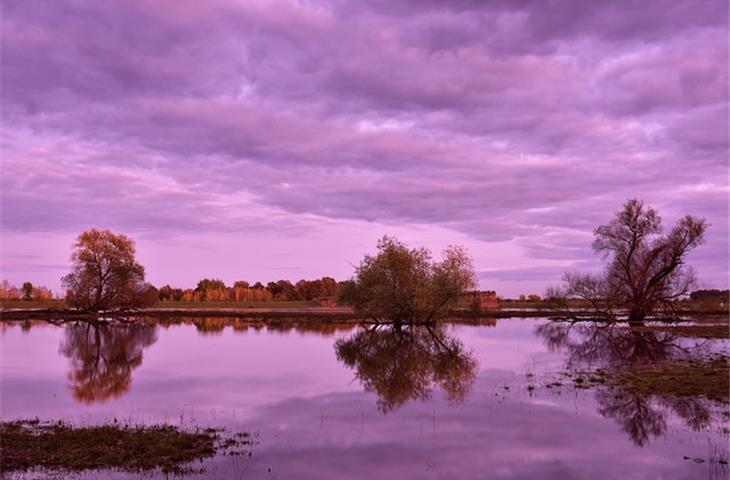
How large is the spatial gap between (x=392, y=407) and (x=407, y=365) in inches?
462

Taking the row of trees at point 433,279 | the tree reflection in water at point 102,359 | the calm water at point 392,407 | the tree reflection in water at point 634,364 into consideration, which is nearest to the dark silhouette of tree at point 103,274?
the row of trees at point 433,279

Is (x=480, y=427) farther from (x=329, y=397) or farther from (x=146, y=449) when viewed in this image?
(x=146, y=449)

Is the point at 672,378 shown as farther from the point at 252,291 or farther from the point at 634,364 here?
the point at 252,291

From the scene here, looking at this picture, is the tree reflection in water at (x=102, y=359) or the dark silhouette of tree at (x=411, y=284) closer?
the tree reflection in water at (x=102, y=359)

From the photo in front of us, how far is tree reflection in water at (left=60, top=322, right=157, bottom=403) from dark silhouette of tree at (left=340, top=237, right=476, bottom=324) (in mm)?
23763

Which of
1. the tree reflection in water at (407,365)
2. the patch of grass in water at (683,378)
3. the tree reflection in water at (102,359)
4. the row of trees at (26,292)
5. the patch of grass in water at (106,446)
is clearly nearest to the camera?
the patch of grass in water at (106,446)

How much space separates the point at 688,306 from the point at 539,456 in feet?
331

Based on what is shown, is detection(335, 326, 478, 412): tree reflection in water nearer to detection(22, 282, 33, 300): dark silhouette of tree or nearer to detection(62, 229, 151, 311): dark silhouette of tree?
detection(62, 229, 151, 311): dark silhouette of tree

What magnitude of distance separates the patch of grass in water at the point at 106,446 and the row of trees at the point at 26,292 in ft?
495

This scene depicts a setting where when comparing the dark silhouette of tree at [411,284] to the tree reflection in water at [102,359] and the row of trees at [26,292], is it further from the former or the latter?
the row of trees at [26,292]

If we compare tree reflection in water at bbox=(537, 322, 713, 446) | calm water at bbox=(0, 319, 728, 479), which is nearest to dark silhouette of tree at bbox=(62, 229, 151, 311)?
calm water at bbox=(0, 319, 728, 479)

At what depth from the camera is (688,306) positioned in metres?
102

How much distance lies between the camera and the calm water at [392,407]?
14.0m

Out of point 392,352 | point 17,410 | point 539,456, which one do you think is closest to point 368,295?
point 392,352
